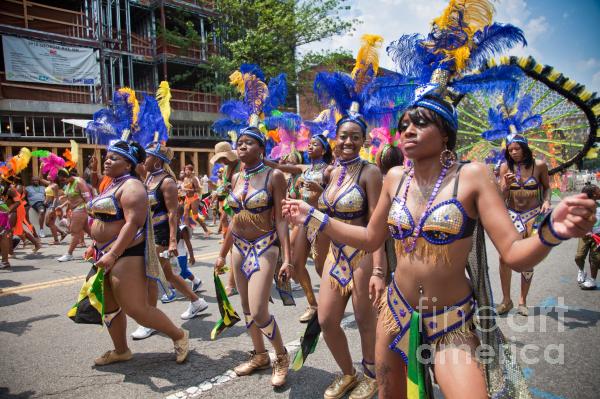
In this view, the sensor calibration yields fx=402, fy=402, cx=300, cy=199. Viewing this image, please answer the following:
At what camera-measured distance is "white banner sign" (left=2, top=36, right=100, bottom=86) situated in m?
16.2

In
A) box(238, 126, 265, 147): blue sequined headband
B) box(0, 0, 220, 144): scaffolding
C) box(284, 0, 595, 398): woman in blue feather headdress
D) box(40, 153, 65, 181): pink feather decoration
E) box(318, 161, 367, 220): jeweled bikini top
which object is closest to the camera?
box(284, 0, 595, 398): woman in blue feather headdress

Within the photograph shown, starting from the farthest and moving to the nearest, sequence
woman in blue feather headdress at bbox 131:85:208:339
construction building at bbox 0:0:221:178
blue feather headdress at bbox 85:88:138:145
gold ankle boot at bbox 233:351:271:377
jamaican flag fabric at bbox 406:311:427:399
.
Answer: construction building at bbox 0:0:221:178 < woman in blue feather headdress at bbox 131:85:208:339 < blue feather headdress at bbox 85:88:138:145 < gold ankle boot at bbox 233:351:271:377 < jamaican flag fabric at bbox 406:311:427:399

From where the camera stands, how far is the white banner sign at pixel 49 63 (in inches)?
637

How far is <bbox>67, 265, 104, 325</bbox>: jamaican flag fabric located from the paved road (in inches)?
19.3

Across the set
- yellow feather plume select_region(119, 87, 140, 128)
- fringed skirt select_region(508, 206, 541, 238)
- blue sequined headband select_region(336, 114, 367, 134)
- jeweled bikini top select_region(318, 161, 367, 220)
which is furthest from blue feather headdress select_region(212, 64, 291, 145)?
fringed skirt select_region(508, 206, 541, 238)

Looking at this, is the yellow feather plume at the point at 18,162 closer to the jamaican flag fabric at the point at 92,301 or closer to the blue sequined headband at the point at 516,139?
the jamaican flag fabric at the point at 92,301

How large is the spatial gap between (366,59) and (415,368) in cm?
267

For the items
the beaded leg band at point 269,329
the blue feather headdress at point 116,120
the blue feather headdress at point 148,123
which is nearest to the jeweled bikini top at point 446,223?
the beaded leg band at point 269,329

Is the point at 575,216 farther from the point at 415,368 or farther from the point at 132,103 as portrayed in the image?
the point at 132,103

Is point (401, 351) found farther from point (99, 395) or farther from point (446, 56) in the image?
point (99, 395)

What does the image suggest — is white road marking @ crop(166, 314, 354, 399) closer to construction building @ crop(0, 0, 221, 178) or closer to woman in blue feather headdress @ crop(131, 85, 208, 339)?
woman in blue feather headdress @ crop(131, 85, 208, 339)

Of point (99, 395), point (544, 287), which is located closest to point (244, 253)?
point (99, 395)

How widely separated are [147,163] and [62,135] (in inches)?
616

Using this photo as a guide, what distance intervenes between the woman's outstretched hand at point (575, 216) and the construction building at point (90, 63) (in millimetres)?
15785
